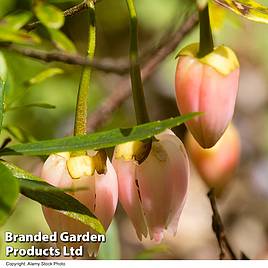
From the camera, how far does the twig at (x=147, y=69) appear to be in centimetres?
128

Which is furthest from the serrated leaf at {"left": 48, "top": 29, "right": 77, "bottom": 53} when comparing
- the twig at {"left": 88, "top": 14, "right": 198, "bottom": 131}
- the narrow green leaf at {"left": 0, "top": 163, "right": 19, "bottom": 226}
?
the narrow green leaf at {"left": 0, "top": 163, "right": 19, "bottom": 226}

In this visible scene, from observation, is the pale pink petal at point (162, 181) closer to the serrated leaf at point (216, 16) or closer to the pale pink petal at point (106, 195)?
the pale pink petal at point (106, 195)

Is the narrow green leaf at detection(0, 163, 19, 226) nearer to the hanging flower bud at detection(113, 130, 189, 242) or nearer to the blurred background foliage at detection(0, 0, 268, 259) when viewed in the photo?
the hanging flower bud at detection(113, 130, 189, 242)

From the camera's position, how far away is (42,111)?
1790 millimetres

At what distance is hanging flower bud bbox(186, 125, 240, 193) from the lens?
4.37 ft

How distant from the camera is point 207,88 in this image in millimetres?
905

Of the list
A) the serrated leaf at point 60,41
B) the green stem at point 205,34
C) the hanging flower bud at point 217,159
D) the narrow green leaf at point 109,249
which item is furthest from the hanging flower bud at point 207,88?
the narrow green leaf at point 109,249

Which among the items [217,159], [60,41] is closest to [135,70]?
[60,41]

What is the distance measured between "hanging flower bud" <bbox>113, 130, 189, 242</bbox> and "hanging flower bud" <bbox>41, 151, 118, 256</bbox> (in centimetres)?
2

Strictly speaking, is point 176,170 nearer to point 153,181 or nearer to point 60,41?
point 153,181

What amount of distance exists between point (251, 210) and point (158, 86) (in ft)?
1.29

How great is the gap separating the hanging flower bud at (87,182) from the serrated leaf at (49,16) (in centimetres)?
14

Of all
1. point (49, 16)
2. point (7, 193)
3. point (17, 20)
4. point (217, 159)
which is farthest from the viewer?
point (217, 159)

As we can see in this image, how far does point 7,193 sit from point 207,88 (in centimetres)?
26
